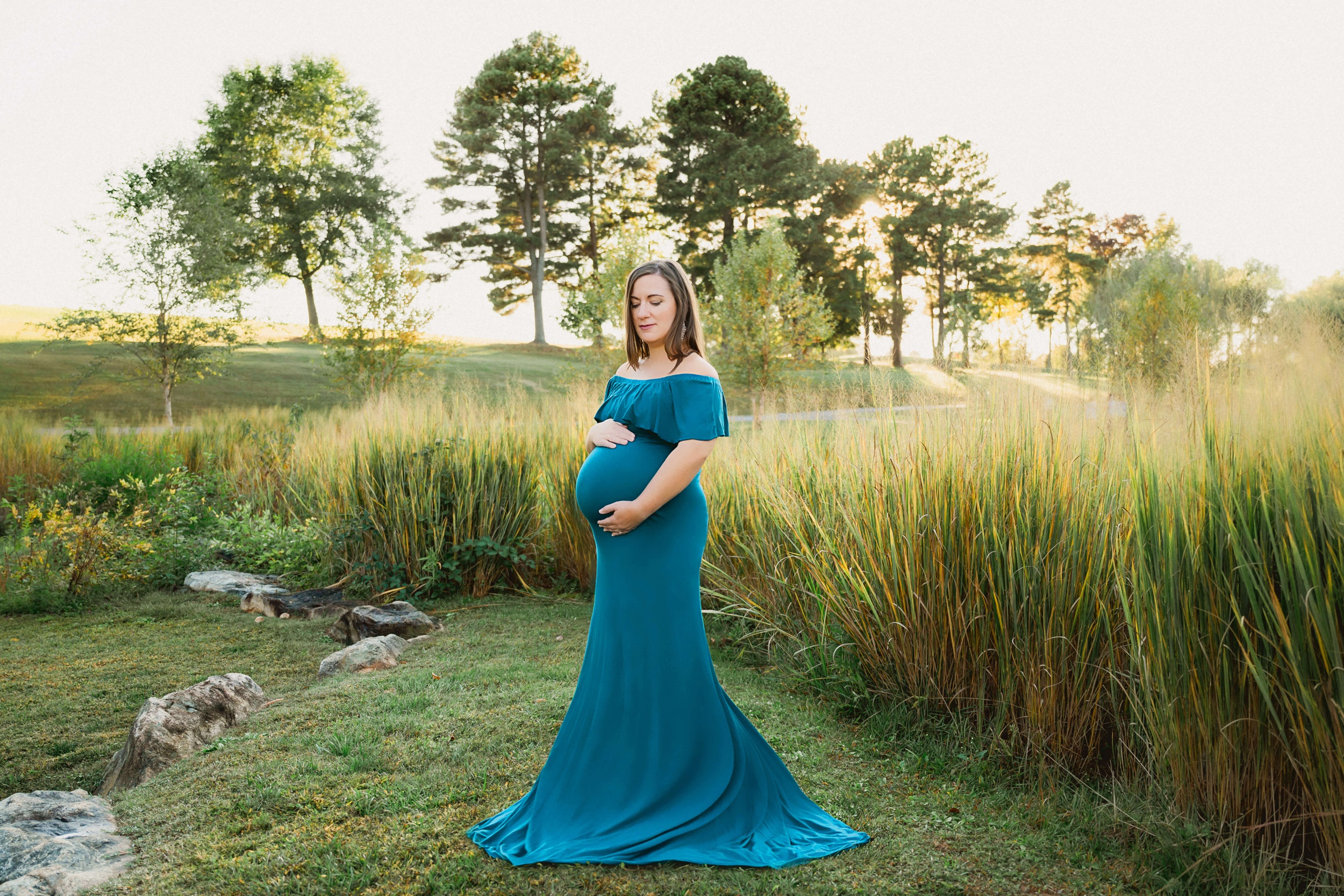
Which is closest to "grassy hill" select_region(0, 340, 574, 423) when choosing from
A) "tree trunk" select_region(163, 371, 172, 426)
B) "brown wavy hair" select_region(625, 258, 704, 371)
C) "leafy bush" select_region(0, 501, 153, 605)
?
"tree trunk" select_region(163, 371, 172, 426)

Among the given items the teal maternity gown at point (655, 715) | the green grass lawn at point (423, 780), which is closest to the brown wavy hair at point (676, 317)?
the teal maternity gown at point (655, 715)

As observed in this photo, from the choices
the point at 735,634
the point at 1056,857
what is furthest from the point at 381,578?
the point at 1056,857

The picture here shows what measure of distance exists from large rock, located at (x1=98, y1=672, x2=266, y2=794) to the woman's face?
9.90 ft

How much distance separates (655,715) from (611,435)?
106cm

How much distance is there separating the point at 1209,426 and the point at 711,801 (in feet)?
6.92

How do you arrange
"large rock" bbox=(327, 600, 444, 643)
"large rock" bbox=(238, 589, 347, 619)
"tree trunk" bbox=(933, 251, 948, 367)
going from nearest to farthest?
1. "large rock" bbox=(327, 600, 444, 643)
2. "large rock" bbox=(238, 589, 347, 619)
3. "tree trunk" bbox=(933, 251, 948, 367)

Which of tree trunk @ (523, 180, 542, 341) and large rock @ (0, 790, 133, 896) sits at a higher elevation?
tree trunk @ (523, 180, 542, 341)

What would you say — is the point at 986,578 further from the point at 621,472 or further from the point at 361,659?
the point at 361,659

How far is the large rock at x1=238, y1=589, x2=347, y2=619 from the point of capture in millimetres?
6777

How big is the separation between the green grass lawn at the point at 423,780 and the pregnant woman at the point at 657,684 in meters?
0.18

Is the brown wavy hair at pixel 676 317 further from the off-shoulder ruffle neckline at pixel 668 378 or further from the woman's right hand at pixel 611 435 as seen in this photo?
the woman's right hand at pixel 611 435

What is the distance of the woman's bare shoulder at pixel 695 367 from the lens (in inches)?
120

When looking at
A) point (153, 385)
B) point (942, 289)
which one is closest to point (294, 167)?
point (153, 385)

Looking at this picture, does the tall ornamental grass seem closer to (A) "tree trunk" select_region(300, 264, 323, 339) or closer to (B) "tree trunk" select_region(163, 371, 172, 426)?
(B) "tree trunk" select_region(163, 371, 172, 426)
